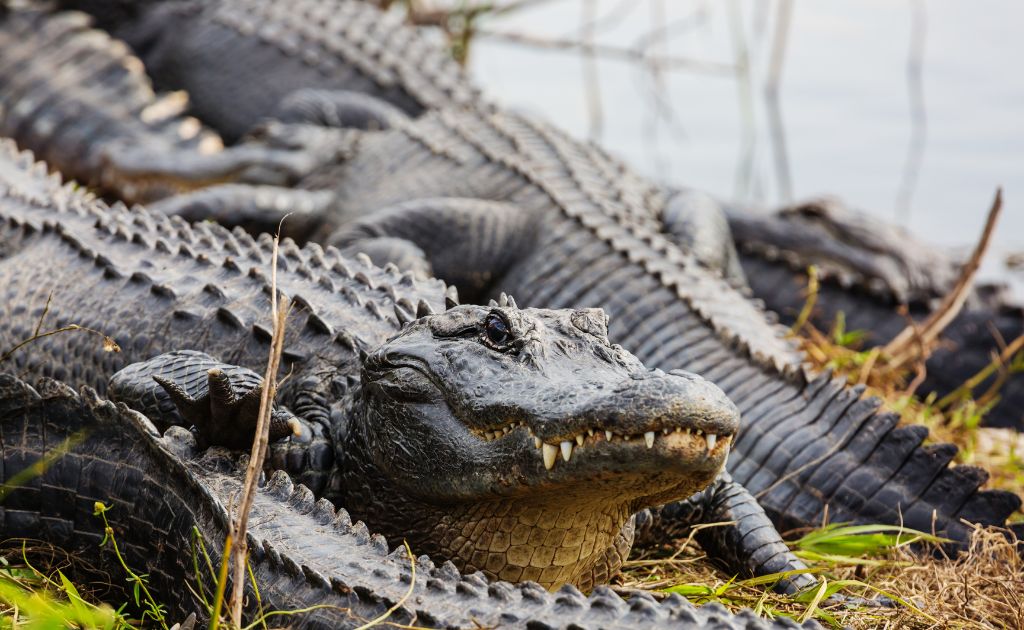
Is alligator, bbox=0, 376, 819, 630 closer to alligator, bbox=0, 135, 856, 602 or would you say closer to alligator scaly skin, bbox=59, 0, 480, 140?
alligator, bbox=0, 135, 856, 602

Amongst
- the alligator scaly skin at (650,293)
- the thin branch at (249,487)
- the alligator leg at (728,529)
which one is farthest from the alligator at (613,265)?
the thin branch at (249,487)

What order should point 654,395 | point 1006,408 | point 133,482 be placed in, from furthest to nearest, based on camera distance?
point 1006,408 → point 133,482 → point 654,395

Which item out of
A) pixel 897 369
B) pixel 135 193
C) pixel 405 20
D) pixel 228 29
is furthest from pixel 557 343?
pixel 405 20

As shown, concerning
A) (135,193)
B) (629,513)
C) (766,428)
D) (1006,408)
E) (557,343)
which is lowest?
(135,193)

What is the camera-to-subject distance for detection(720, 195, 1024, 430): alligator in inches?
201

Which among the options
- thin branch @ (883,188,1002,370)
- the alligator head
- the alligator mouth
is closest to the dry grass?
the alligator head

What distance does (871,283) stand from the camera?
5395mm

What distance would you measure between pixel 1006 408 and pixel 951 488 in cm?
202

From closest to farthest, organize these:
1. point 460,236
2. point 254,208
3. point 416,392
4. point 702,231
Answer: point 416,392
point 460,236
point 702,231
point 254,208

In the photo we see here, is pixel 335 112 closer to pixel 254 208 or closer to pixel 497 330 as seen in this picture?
pixel 254 208

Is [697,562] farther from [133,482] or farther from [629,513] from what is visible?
[133,482]

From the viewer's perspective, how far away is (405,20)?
27.5ft

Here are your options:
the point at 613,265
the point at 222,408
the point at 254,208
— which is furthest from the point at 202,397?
the point at 254,208

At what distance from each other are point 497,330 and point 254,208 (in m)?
2.99
